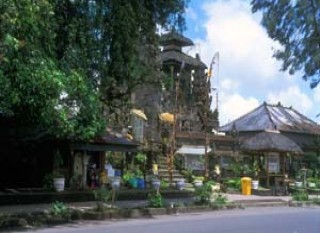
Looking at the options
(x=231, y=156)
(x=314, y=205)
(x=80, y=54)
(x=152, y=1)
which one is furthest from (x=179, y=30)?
(x=231, y=156)

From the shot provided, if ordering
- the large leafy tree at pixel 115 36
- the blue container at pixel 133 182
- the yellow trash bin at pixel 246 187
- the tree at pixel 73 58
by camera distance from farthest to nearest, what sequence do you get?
1. the yellow trash bin at pixel 246 187
2. the blue container at pixel 133 182
3. the large leafy tree at pixel 115 36
4. the tree at pixel 73 58

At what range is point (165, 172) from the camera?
1449 inches

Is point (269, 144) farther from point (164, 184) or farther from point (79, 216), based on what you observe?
point (79, 216)

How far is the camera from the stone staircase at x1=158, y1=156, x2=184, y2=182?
35869 mm

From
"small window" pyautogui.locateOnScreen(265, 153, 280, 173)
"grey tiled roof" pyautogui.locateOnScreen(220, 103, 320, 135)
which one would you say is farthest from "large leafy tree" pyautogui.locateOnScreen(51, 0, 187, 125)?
"grey tiled roof" pyautogui.locateOnScreen(220, 103, 320, 135)

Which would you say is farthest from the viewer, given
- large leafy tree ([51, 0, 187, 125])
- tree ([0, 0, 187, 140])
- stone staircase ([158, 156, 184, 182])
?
stone staircase ([158, 156, 184, 182])

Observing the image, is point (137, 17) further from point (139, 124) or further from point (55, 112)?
point (139, 124)

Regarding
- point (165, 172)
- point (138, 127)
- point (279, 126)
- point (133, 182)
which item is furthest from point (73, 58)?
point (279, 126)

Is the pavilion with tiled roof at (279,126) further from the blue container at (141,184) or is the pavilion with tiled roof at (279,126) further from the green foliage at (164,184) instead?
the blue container at (141,184)

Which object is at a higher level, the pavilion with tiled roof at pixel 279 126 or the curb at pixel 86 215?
the pavilion with tiled roof at pixel 279 126

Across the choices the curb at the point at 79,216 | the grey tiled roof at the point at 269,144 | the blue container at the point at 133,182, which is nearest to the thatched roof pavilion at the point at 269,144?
the grey tiled roof at the point at 269,144

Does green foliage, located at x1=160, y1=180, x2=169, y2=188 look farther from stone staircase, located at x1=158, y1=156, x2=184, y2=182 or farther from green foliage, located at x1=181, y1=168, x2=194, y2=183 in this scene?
green foliage, located at x1=181, y1=168, x2=194, y2=183

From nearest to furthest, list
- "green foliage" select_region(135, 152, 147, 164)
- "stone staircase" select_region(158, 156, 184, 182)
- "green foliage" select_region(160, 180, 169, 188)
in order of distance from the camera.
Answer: "green foliage" select_region(160, 180, 169, 188)
"stone staircase" select_region(158, 156, 184, 182)
"green foliage" select_region(135, 152, 147, 164)

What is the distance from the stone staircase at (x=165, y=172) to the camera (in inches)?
1412
